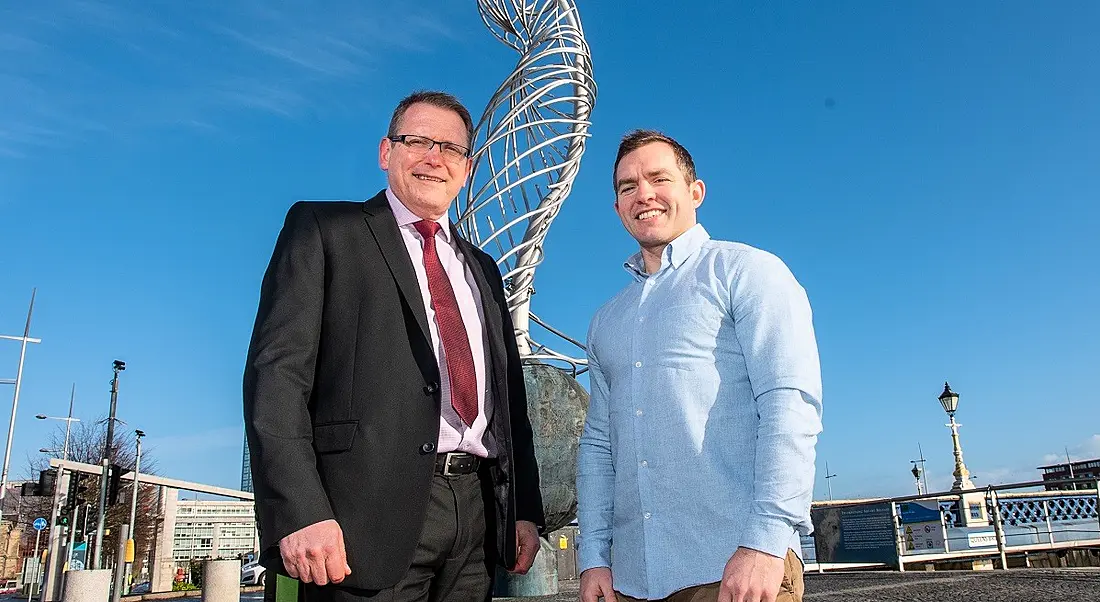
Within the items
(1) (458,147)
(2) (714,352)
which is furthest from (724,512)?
(1) (458,147)

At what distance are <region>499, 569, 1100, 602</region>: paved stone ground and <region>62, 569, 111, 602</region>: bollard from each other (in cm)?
633

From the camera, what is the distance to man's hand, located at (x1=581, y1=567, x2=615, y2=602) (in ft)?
7.39

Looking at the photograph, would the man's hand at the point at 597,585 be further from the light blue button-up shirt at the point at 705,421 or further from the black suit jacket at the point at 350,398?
the black suit jacket at the point at 350,398

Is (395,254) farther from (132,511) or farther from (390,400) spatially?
(132,511)

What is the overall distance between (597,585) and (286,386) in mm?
1001

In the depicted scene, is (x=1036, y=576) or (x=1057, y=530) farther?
(x=1057, y=530)

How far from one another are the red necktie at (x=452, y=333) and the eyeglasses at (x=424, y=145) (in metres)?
0.23

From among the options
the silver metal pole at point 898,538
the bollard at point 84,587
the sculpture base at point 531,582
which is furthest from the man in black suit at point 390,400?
the silver metal pole at point 898,538

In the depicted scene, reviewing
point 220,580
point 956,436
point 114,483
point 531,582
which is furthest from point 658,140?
point 114,483

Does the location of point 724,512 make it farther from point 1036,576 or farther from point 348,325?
point 1036,576

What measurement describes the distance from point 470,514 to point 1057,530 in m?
14.2

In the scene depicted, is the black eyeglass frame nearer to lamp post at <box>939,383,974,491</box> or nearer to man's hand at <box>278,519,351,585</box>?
man's hand at <box>278,519,351,585</box>

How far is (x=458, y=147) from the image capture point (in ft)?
8.84

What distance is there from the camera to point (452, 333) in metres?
2.46
